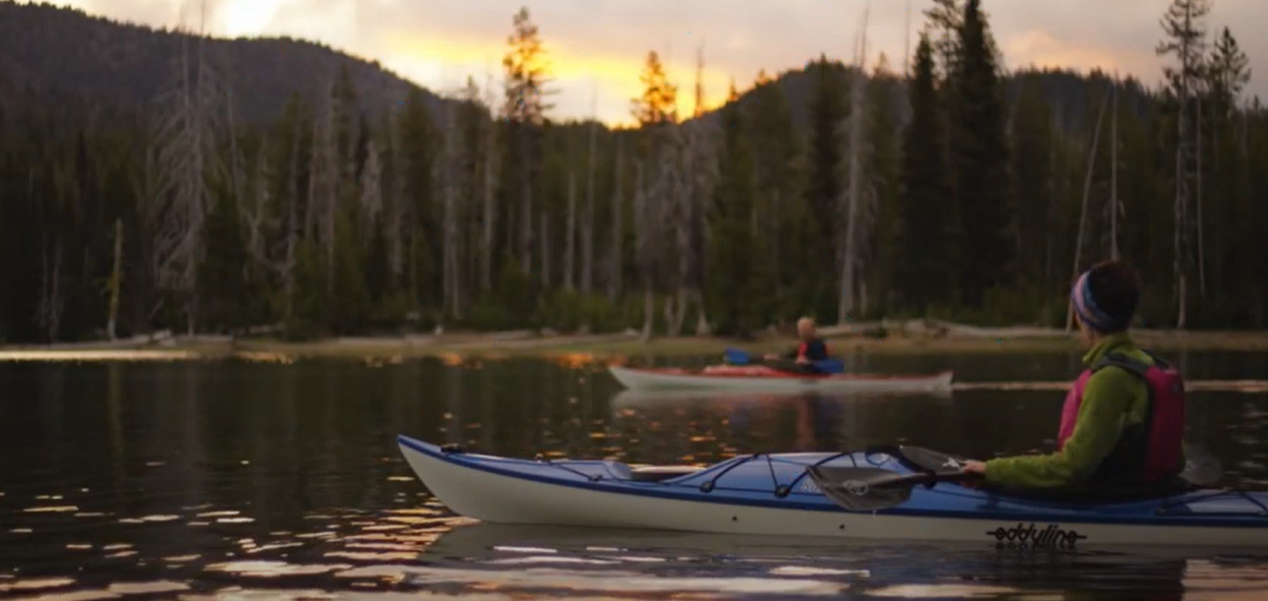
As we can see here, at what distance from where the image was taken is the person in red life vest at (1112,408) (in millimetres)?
11836

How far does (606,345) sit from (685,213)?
22.9 feet

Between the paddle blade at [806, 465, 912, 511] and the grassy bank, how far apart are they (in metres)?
47.1

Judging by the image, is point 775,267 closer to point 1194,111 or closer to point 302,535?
point 1194,111

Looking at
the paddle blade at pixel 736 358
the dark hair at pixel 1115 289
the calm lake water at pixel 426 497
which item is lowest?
the calm lake water at pixel 426 497

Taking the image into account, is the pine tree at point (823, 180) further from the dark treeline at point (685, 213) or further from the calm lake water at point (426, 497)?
the calm lake water at point (426, 497)

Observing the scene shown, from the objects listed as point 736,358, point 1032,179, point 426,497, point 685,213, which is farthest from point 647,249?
point 426,497

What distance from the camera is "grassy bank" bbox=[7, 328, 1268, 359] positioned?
61.7 metres

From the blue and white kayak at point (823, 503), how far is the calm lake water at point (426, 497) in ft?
0.54

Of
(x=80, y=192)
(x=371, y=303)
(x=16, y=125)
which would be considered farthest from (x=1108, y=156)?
(x=16, y=125)

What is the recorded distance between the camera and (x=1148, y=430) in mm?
12148

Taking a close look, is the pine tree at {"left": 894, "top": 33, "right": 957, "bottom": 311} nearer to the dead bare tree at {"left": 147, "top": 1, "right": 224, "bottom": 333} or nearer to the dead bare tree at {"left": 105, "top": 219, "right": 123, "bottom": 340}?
the dead bare tree at {"left": 147, "top": 1, "right": 224, "bottom": 333}

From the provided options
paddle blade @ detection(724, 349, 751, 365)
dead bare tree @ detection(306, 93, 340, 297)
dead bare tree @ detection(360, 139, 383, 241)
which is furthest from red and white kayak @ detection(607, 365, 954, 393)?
dead bare tree @ detection(360, 139, 383, 241)

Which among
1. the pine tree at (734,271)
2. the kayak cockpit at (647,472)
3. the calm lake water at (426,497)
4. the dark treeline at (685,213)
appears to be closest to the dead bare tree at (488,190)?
the dark treeline at (685,213)

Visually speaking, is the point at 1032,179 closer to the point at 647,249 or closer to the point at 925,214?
the point at 925,214
